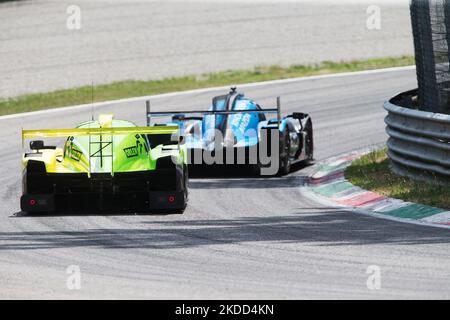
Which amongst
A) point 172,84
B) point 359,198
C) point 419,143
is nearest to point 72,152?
point 359,198

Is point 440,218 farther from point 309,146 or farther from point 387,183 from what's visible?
point 309,146

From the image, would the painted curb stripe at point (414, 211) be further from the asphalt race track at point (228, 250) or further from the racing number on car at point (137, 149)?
the racing number on car at point (137, 149)

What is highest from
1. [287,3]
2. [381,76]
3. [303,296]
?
[287,3]

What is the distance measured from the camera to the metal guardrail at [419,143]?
48.9 ft

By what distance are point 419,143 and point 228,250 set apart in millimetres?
4852

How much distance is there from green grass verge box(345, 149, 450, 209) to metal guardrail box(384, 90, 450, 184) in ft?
0.53

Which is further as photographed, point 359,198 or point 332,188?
point 332,188

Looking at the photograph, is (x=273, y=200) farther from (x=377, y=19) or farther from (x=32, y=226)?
(x=377, y=19)

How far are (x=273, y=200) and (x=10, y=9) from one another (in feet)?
81.8

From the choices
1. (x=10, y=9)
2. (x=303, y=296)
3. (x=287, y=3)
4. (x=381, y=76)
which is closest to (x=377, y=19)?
(x=287, y=3)

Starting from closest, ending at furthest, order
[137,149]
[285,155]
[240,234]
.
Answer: [240,234], [137,149], [285,155]

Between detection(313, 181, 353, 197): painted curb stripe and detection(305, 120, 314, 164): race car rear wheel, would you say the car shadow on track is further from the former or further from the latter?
detection(305, 120, 314, 164): race car rear wheel

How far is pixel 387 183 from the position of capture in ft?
52.0

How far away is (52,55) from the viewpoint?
3372 cm
